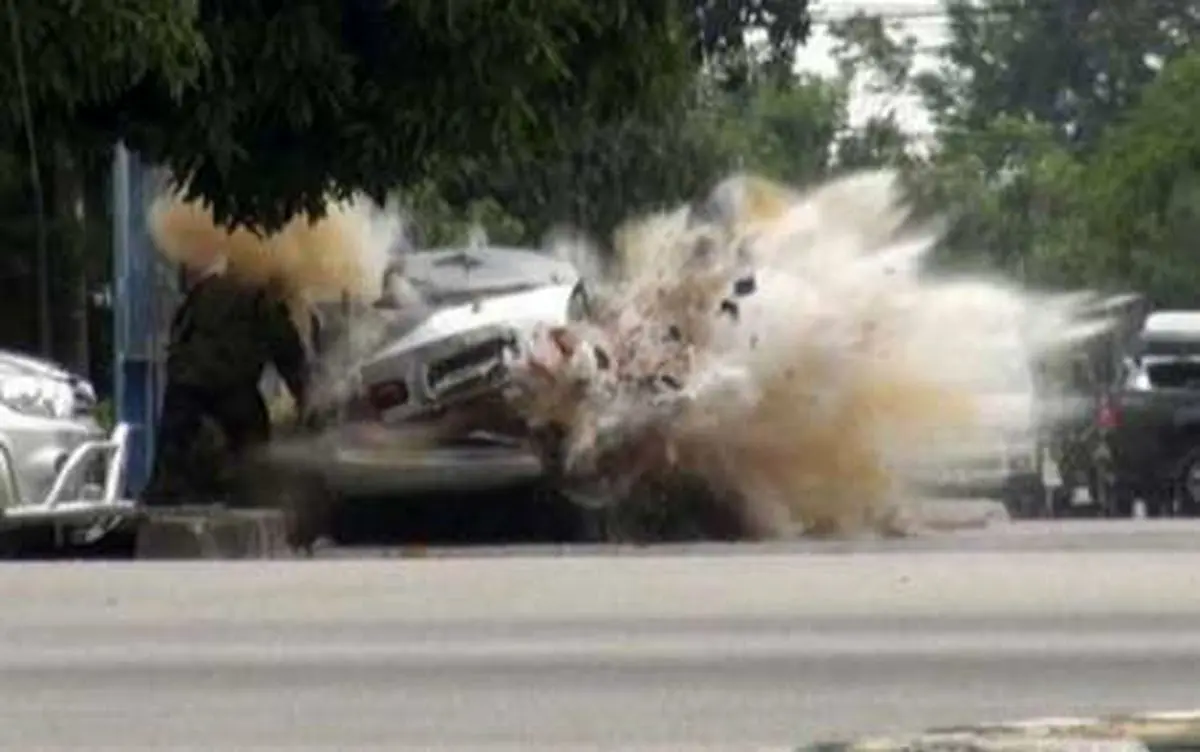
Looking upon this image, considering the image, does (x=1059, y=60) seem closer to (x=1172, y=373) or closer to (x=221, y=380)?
(x=1172, y=373)

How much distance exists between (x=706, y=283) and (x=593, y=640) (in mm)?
13199

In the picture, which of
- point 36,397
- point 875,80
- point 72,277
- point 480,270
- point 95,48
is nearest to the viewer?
point 95,48

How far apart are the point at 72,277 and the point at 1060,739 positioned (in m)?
19.6

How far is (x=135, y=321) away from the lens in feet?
77.2

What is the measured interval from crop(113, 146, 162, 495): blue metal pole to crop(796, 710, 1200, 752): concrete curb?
59.8 feet

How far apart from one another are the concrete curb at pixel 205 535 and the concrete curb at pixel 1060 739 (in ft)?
29.2

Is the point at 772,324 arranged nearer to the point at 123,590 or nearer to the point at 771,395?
the point at 771,395

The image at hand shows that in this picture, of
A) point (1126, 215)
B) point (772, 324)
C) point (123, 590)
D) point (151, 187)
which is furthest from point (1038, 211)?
point (123, 590)

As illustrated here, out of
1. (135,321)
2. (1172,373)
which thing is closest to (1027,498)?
(1172,373)

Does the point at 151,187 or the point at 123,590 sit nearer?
the point at 123,590

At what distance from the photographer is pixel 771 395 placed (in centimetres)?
1752

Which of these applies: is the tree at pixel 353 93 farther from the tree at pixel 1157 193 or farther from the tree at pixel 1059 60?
the tree at pixel 1059 60

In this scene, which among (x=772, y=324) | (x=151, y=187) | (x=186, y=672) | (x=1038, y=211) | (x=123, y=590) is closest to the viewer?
(x=186, y=672)

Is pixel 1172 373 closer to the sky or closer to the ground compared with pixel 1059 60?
closer to the ground
